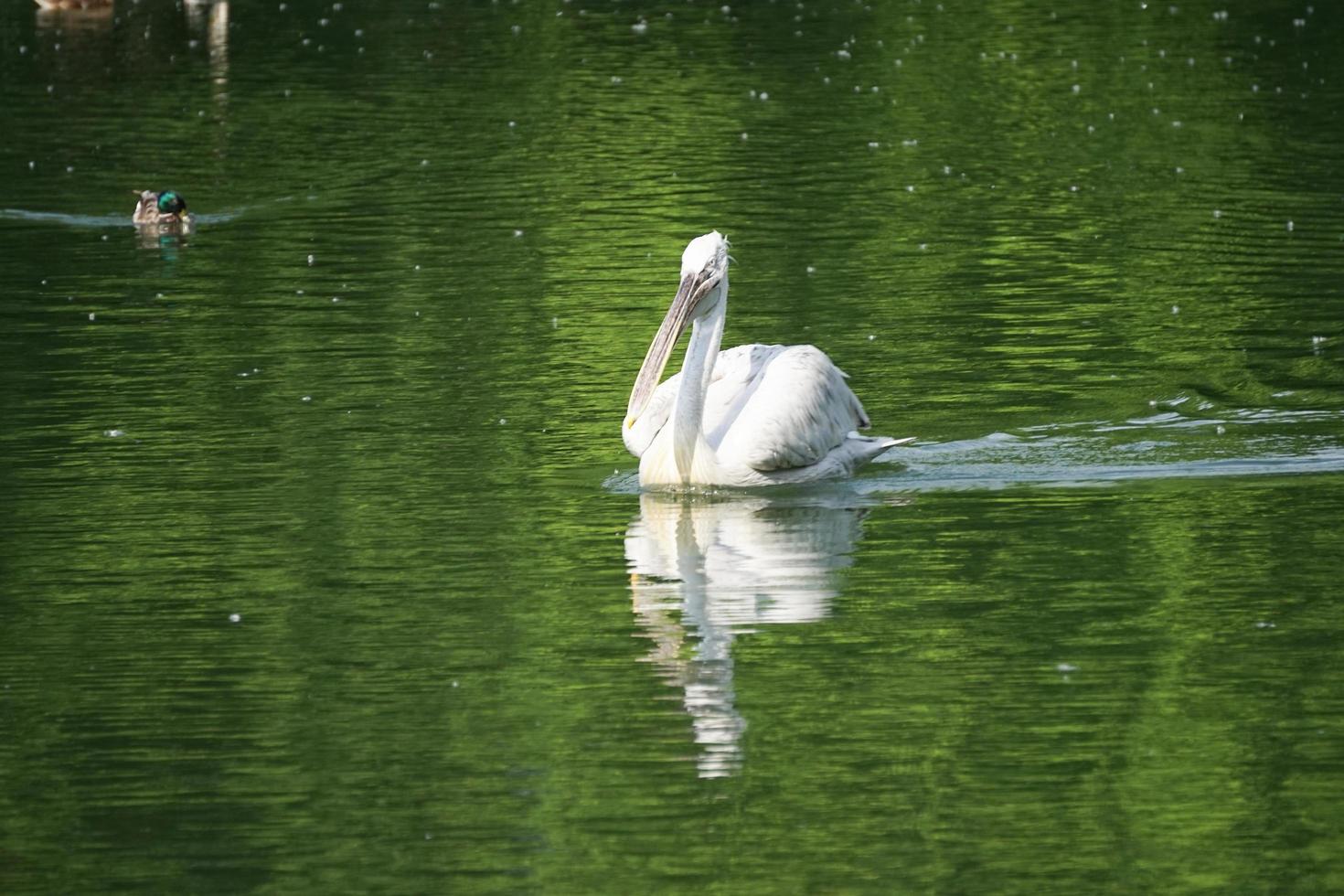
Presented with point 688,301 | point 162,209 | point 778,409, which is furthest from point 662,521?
point 162,209

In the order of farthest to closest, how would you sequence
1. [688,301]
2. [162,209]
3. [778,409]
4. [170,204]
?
[162,209] → [170,204] → [688,301] → [778,409]

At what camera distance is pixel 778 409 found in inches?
469

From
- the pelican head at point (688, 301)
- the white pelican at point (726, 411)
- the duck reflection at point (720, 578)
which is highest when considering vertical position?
the pelican head at point (688, 301)

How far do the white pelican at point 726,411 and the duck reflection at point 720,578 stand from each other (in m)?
0.19

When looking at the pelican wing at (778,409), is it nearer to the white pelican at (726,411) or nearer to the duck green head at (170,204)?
the white pelican at (726,411)

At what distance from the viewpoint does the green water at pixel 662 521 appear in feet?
25.0

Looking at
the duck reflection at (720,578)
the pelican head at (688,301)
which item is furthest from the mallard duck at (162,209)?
the duck reflection at (720,578)

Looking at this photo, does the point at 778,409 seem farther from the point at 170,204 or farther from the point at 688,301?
the point at 170,204

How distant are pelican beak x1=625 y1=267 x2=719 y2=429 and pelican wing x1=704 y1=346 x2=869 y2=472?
329mm

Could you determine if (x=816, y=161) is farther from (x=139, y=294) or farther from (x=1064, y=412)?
(x=1064, y=412)

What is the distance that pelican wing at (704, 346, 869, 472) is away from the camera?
11.9 meters

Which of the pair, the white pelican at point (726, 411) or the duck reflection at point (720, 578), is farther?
the white pelican at point (726, 411)

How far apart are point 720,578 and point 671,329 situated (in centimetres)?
211

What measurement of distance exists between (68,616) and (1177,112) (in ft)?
53.9
